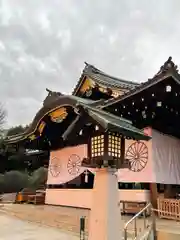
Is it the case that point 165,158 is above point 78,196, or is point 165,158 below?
above

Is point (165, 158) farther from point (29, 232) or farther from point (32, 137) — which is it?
point (32, 137)

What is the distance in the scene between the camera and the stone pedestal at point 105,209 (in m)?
3.87

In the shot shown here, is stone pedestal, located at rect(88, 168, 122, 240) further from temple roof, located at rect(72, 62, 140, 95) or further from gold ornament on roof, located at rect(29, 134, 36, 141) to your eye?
gold ornament on roof, located at rect(29, 134, 36, 141)

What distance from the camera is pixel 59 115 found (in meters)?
10.8

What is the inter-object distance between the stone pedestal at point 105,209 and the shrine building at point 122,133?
1.34 ft

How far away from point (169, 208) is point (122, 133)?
14.4 feet

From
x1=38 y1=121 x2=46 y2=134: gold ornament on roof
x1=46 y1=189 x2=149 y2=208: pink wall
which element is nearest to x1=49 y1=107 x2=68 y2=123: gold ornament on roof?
x1=38 y1=121 x2=46 y2=134: gold ornament on roof

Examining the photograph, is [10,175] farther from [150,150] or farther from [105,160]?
[105,160]

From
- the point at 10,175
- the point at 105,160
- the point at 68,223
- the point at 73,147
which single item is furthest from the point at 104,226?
the point at 10,175

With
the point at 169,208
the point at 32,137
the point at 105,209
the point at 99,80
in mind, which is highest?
the point at 99,80

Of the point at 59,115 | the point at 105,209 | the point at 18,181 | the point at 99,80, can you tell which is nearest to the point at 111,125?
the point at 105,209

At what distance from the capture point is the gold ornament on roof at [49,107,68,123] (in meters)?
10.5

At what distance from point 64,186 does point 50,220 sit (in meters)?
4.87

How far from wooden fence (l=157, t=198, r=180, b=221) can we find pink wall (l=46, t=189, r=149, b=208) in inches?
29.9
